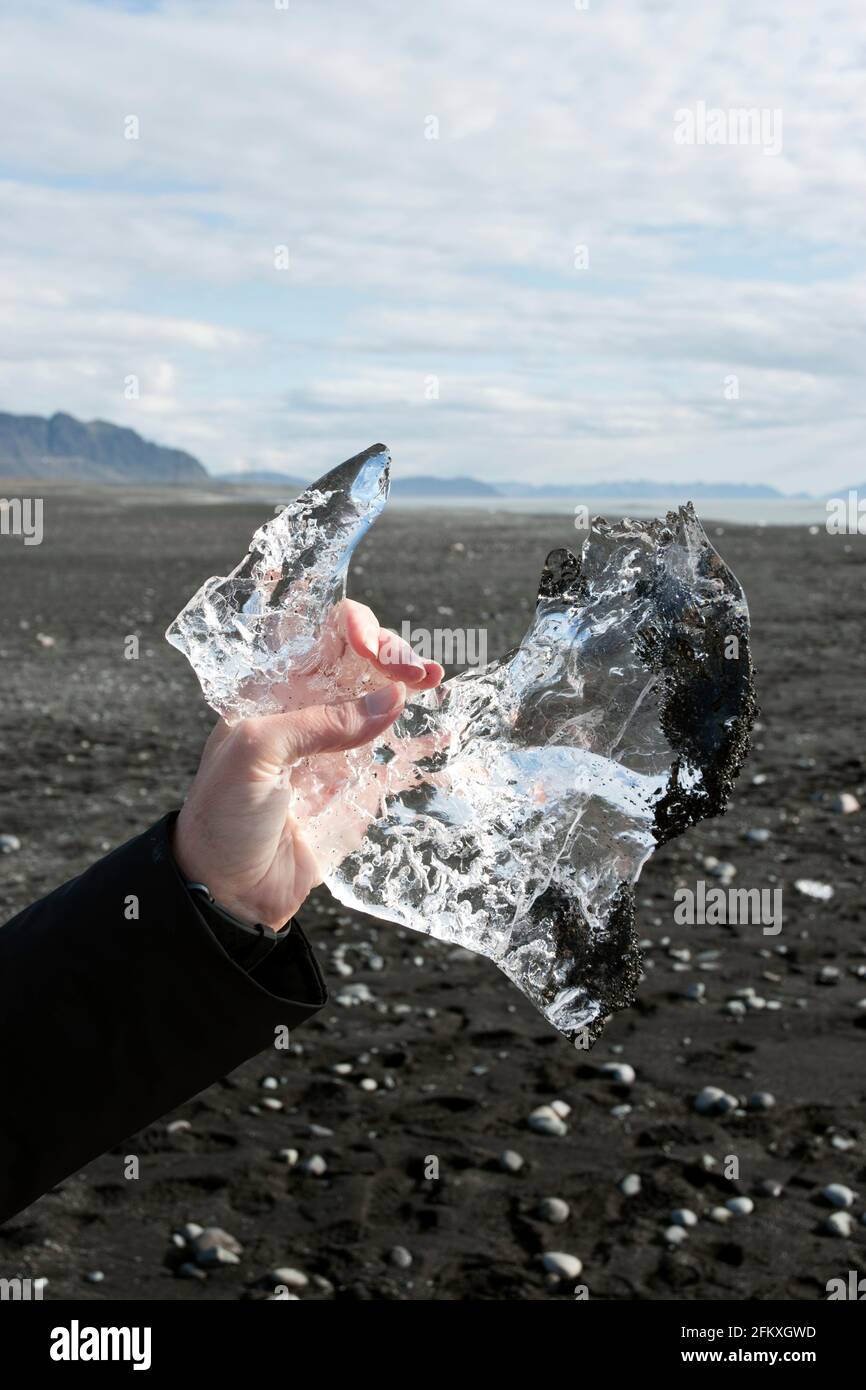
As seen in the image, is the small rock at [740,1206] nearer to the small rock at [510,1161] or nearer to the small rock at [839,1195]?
the small rock at [839,1195]

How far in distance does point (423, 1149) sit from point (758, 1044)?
2185 mm

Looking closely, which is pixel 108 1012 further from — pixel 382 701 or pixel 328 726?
pixel 382 701

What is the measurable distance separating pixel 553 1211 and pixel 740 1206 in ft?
2.92

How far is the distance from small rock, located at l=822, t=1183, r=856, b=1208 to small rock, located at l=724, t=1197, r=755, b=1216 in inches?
14.3

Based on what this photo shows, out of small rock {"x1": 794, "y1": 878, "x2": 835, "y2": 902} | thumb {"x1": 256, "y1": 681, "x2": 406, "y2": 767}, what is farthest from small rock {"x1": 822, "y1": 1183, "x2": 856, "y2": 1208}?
thumb {"x1": 256, "y1": 681, "x2": 406, "y2": 767}

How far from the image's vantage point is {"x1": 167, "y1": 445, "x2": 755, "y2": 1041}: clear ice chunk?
2.43 meters

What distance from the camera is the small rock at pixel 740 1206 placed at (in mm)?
5934

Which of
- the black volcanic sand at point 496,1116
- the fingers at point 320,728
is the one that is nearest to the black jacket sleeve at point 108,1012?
the black volcanic sand at point 496,1116

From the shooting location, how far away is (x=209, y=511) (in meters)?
56.9

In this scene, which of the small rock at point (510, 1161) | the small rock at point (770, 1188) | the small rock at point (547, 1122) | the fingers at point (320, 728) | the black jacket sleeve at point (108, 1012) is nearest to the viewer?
the black jacket sleeve at point (108, 1012)

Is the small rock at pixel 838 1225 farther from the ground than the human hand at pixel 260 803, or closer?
closer

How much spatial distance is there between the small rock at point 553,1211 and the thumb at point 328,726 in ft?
13.9

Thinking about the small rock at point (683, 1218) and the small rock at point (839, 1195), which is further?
the small rock at point (839, 1195)

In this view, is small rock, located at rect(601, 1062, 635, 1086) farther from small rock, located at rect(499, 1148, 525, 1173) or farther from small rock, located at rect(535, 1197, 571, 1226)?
small rock, located at rect(535, 1197, 571, 1226)
